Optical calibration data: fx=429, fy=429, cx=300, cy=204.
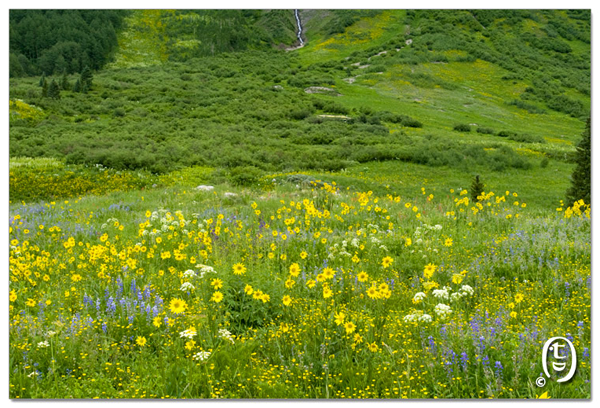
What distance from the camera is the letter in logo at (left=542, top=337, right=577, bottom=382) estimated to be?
3.82m

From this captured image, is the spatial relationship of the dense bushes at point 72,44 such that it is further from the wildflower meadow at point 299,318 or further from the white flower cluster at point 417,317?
the white flower cluster at point 417,317

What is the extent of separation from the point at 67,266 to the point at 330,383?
4.04 m

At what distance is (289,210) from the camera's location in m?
8.84

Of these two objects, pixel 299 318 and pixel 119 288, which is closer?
pixel 299 318

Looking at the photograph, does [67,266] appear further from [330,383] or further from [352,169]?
[352,169]

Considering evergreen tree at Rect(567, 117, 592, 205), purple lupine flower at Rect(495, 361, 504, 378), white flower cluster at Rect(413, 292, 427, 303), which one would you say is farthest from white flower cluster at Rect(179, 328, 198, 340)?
evergreen tree at Rect(567, 117, 592, 205)

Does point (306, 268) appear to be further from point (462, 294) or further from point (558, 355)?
point (558, 355)

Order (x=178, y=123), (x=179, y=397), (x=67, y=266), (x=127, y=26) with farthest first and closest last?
(x=127, y=26) → (x=178, y=123) → (x=67, y=266) → (x=179, y=397)

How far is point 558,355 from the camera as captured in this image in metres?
3.91

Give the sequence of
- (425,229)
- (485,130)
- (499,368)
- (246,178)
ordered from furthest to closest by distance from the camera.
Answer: (485,130)
(246,178)
(425,229)
(499,368)

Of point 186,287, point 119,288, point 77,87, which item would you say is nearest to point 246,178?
point 119,288

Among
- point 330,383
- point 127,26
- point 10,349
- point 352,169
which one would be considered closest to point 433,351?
point 330,383

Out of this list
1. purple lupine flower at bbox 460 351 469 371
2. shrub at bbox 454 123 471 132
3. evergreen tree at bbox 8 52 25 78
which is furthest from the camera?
shrub at bbox 454 123 471 132

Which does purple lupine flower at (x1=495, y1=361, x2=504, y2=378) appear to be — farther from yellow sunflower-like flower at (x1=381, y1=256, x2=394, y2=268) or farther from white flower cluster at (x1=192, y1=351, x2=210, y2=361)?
white flower cluster at (x1=192, y1=351, x2=210, y2=361)
